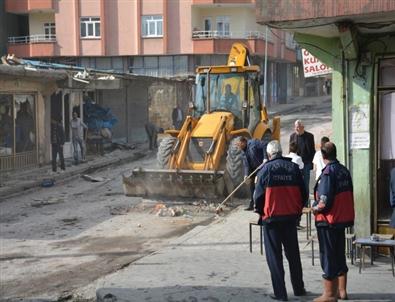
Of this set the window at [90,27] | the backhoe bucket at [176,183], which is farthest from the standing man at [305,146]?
the window at [90,27]

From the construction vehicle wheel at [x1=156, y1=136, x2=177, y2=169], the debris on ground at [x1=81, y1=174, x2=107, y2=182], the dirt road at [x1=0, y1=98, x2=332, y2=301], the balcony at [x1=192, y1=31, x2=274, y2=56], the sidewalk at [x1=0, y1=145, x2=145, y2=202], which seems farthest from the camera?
the balcony at [x1=192, y1=31, x2=274, y2=56]

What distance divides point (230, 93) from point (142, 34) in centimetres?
2886

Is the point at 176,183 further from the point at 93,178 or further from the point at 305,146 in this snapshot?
the point at 93,178

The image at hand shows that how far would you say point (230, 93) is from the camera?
15.6 m

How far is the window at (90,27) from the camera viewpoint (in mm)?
44219

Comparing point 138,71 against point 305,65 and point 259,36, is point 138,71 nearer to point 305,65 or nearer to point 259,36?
point 259,36

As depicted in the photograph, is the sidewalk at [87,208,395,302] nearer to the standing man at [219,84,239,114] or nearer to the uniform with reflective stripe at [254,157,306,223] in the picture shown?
the uniform with reflective stripe at [254,157,306,223]

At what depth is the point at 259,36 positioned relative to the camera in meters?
44.6

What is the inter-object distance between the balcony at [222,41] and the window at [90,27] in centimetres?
688

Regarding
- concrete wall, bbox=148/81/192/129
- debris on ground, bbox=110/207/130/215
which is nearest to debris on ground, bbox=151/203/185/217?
debris on ground, bbox=110/207/130/215

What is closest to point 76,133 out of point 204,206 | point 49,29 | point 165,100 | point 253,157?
point 204,206

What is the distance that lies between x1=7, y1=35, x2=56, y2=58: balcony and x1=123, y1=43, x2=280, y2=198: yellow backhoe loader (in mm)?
30710

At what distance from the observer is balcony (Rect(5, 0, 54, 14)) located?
44.8 metres

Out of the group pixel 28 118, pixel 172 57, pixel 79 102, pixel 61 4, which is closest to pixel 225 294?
pixel 28 118
